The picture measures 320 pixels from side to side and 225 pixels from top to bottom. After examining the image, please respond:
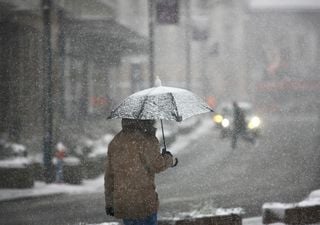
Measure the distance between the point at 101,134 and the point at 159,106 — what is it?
19.3 meters

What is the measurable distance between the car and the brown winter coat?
59.2ft

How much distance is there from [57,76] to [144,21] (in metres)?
29.1

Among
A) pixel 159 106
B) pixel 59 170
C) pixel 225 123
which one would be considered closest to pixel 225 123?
pixel 225 123

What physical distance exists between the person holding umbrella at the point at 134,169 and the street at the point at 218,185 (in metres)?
3.03

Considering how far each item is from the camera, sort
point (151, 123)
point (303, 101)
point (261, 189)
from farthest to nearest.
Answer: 1. point (303, 101)
2. point (261, 189)
3. point (151, 123)

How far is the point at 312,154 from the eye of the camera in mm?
18516

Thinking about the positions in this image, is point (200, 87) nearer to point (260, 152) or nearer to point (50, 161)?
point (260, 152)

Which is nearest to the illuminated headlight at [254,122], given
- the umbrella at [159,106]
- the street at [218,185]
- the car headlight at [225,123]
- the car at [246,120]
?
the car at [246,120]

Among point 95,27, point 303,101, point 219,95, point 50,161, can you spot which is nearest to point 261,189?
point 50,161

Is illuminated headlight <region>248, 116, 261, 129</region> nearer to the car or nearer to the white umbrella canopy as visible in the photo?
the car

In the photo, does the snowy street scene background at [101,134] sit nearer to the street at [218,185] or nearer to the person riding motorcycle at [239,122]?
the street at [218,185]

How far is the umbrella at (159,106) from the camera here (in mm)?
4555

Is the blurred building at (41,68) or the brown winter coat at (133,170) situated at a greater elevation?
the blurred building at (41,68)

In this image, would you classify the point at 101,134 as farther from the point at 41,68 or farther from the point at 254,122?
the point at 254,122
